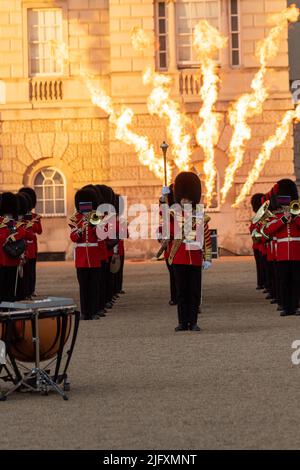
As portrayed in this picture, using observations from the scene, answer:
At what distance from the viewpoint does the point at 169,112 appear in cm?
3431

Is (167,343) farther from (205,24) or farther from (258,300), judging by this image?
(205,24)

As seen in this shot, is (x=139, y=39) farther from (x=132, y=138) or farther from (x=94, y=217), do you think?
(x=94, y=217)

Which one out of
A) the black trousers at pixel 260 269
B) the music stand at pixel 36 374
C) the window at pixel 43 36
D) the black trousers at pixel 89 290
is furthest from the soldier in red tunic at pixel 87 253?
the window at pixel 43 36

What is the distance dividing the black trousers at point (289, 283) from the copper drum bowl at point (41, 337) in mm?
7130

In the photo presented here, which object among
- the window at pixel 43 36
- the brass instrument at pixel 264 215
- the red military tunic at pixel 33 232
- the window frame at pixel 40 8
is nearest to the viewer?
the brass instrument at pixel 264 215

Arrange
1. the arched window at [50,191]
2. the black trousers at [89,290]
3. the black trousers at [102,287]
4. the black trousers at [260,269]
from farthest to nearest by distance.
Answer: the arched window at [50,191], the black trousers at [260,269], the black trousers at [102,287], the black trousers at [89,290]


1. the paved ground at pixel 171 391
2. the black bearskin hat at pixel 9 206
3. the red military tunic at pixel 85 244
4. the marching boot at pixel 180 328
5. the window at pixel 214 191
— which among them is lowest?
the paved ground at pixel 171 391

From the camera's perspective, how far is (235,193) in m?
34.8

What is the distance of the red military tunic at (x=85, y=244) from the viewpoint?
1694 cm

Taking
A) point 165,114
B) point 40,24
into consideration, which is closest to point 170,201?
point 165,114

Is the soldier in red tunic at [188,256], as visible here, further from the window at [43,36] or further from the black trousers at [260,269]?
the window at [43,36]

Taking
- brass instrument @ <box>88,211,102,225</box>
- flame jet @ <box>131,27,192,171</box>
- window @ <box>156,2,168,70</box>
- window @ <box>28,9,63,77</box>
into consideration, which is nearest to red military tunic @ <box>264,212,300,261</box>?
brass instrument @ <box>88,211,102,225</box>

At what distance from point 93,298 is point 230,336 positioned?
3582 mm
